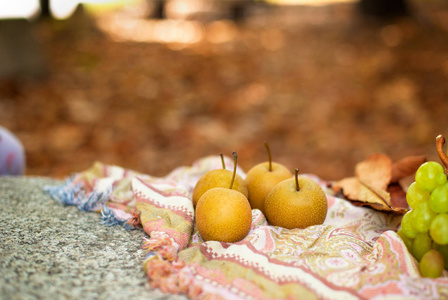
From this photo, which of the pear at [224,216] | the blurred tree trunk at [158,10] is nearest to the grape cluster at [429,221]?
the pear at [224,216]

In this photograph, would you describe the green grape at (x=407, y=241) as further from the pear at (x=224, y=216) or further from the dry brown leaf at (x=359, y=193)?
the pear at (x=224, y=216)

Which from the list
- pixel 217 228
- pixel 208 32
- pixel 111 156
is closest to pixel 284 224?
pixel 217 228

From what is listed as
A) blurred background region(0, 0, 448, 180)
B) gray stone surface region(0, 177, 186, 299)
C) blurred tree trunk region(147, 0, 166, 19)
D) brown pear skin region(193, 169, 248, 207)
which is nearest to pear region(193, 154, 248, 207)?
brown pear skin region(193, 169, 248, 207)

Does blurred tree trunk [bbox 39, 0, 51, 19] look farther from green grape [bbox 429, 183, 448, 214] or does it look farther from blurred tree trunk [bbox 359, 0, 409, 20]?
green grape [bbox 429, 183, 448, 214]

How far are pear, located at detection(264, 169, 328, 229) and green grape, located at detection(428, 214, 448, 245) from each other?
414 mm

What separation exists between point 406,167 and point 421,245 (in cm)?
61

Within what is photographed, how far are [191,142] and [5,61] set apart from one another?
2.83 meters

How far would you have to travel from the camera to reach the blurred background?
4422mm

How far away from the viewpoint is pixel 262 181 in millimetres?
1745

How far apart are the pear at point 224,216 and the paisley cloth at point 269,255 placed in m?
0.03

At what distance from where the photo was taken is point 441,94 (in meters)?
5.13

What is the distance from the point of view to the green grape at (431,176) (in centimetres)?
137

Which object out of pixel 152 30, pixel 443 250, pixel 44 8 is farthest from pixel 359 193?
pixel 44 8

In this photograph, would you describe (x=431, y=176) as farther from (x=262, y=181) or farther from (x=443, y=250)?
(x=262, y=181)
